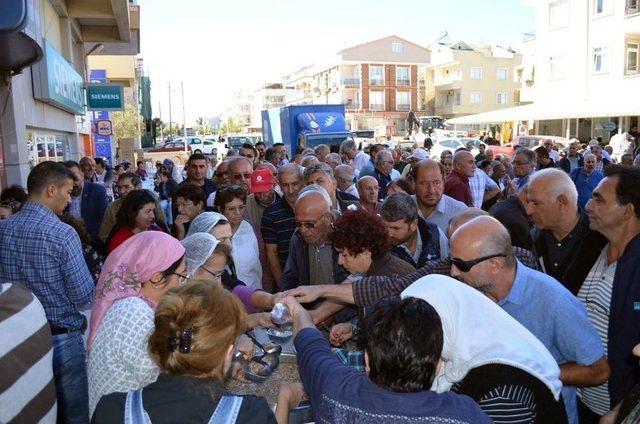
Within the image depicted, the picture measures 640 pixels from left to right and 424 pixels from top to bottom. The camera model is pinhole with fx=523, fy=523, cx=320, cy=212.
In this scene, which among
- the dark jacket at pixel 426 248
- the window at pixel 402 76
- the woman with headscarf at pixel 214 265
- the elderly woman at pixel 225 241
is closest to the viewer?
the woman with headscarf at pixel 214 265

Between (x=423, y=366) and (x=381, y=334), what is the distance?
164mm

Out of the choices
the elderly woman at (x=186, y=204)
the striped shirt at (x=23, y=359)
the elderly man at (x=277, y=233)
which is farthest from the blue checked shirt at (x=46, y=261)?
the elderly man at (x=277, y=233)

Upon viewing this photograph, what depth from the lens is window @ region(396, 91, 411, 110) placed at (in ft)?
214

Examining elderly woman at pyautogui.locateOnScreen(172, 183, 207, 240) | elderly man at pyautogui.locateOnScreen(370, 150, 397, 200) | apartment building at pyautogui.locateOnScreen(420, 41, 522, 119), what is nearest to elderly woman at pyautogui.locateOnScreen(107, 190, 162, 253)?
elderly woman at pyautogui.locateOnScreen(172, 183, 207, 240)

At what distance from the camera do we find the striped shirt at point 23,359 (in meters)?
2.05

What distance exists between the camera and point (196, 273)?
3.32m

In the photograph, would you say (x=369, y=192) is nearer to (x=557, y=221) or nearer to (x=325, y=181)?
(x=325, y=181)

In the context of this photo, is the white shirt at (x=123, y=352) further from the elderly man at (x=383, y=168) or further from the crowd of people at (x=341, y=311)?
the elderly man at (x=383, y=168)

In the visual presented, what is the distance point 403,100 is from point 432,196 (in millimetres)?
62173

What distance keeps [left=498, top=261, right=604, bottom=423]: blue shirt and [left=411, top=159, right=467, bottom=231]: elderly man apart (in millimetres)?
2955

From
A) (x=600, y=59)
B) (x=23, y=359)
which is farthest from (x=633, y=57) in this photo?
(x=23, y=359)

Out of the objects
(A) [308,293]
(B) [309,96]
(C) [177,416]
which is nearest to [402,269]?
(A) [308,293]

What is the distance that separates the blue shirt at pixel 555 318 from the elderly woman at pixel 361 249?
0.82m

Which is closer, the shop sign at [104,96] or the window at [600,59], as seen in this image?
the shop sign at [104,96]
